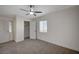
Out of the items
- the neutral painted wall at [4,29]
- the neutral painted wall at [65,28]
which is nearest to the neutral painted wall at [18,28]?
the neutral painted wall at [4,29]

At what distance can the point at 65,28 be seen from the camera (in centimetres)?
429

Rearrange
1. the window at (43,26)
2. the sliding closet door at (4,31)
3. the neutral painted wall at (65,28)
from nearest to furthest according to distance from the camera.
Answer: the neutral painted wall at (65,28) → the sliding closet door at (4,31) → the window at (43,26)

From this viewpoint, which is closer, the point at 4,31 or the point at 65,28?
the point at 65,28

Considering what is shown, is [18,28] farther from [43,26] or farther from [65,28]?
[65,28]

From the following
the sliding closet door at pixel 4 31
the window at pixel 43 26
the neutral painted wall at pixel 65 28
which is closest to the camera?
the neutral painted wall at pixel 65 28

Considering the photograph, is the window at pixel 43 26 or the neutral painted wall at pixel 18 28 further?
the window at pixel 43 26

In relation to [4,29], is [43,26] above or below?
above

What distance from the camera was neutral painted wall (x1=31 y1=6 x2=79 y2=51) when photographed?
12.2 feet

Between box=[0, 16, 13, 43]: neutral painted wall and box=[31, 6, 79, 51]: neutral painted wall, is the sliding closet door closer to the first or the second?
box=[0, 16, 13, 43]: neutral painted wall

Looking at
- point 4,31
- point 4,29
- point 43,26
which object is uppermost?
point 43,26

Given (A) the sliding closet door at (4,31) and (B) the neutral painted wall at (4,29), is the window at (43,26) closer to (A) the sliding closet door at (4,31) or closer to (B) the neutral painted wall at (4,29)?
(B) the neutral painted wall at (4,29)

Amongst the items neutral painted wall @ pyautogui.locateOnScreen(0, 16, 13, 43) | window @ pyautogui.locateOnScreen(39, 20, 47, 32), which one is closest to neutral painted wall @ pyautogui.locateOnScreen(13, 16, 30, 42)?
neutral painted wall @ pyautogui.locateOnScreen(0, 16, 13, 43)

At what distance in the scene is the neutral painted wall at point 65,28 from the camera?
3.72 m

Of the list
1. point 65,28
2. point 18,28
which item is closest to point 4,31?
point 18,28
